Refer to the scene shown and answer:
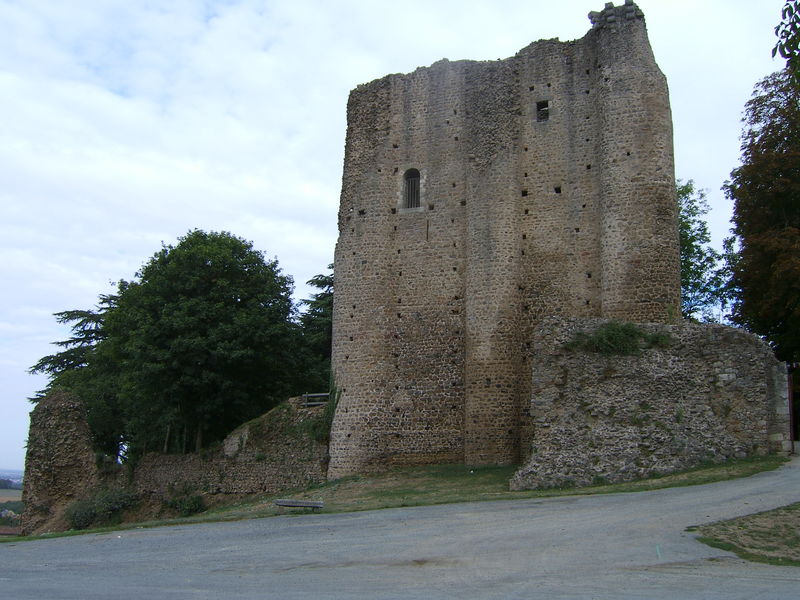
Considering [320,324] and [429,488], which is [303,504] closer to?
[429,488]

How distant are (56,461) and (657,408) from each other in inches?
817

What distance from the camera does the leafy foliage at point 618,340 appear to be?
18391 mm

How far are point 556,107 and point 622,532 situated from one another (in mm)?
16199

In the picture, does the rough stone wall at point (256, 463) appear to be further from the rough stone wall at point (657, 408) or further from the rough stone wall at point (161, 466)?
the rough stone wall at point (657, 408)

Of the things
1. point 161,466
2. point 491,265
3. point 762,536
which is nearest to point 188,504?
point 161,466

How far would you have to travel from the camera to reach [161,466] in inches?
1089

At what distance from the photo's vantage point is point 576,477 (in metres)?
16.9

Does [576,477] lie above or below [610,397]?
below

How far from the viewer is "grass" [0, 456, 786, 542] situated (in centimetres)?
1591

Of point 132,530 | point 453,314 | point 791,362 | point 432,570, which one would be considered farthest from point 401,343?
point 432,570

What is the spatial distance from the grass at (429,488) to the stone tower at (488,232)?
1.06 m

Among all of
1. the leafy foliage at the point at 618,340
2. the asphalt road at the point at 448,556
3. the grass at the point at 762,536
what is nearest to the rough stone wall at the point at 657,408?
the leafy foliage at the point at 618,340

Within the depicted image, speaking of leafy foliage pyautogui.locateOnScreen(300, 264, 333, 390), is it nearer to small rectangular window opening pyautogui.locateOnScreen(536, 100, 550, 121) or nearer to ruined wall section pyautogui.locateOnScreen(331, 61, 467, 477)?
ruined wall section pyautogui.locateOnScreen(331, 61, 467, 477)

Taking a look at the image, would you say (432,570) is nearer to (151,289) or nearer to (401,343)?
(401,343)
